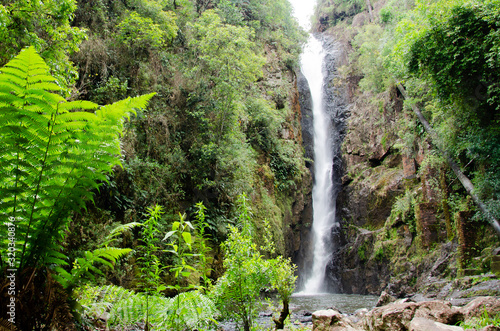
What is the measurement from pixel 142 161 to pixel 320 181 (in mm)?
14982

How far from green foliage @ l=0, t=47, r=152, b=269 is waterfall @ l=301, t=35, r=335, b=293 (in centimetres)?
1642

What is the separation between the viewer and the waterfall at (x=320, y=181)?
17531 millimetres

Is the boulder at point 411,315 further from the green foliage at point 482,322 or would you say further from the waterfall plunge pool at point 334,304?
the waterfall plunge pool at point 334,304

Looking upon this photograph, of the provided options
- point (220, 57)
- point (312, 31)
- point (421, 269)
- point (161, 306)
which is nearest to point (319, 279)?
point (421, 269)

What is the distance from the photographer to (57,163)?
1.75 metres

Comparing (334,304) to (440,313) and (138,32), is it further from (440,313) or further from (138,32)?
(138,32)

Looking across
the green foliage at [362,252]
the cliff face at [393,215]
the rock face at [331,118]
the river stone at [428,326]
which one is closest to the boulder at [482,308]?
the river stone at [428,326]

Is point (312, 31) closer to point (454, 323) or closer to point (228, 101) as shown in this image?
point (228, 101)

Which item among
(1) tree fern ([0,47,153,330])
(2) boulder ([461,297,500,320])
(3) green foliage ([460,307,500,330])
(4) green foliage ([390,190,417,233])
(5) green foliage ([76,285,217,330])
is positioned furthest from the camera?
(4) green foliage ([390,190,417,233])

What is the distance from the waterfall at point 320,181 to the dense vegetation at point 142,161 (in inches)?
102

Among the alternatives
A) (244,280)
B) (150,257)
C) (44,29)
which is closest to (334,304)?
(244,280)

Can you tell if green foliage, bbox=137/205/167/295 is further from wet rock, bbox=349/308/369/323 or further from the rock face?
the rock face

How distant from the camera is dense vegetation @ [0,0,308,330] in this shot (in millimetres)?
1718

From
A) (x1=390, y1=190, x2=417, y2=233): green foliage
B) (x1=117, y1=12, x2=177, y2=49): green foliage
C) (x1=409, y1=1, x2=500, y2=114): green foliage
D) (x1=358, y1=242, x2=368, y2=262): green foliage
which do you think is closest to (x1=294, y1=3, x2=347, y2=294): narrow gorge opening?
(x1=358, y1=242, x2=368, y2=262): green foliage
